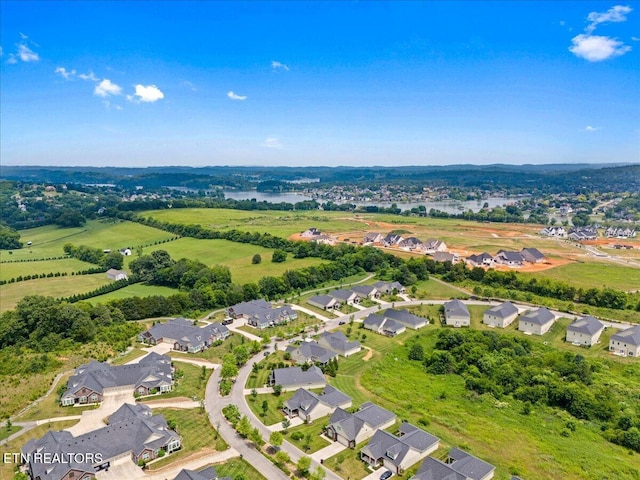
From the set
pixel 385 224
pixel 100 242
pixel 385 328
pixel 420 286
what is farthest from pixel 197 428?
pixel 385 224

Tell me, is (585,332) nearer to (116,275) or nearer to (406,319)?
(406,319)

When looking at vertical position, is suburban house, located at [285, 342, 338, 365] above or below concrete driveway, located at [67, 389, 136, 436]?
above

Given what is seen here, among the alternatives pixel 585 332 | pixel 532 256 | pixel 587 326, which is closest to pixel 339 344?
pixel 585 332

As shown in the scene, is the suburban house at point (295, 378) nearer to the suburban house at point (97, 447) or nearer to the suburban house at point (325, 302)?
the suburban house at point (97, 447)

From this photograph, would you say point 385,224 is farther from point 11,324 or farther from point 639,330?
point 11,324

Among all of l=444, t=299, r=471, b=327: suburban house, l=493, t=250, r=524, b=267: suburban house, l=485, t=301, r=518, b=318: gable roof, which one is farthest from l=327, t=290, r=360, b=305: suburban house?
l=493, t=250, r=524, b=267: suburban house

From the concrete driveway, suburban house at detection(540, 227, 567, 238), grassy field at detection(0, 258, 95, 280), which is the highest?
suburban house at detection(540, 227, 567, 238)

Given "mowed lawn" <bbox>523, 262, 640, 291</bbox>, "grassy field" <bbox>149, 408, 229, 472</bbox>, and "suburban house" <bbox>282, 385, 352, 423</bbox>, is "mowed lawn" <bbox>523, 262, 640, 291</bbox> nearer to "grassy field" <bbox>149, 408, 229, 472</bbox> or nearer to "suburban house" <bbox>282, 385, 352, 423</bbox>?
"suburban house" <bbox>282, 385, 352, 423</bbox>
